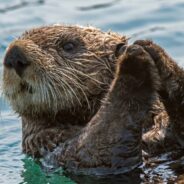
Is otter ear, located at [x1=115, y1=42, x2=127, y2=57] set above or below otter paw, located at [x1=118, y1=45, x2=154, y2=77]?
above

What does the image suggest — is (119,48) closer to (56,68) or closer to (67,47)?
(67,47)

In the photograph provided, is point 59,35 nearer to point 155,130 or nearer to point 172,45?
point 155,130

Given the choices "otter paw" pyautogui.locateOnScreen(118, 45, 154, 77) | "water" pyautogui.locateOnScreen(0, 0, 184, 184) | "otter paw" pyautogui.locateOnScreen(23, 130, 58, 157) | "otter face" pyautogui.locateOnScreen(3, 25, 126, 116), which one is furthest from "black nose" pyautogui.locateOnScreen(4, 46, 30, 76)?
"water" pyautogui.locateOnScreen(0, 0, 184, 184)

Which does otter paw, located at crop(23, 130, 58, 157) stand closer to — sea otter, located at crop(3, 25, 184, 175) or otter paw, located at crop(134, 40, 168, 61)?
sea otter, located at crop(3, 25, 184, 175)

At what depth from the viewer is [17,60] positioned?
629cm

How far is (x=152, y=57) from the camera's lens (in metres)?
6.10

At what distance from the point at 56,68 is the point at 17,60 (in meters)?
0.38

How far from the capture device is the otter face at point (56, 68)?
6.35m

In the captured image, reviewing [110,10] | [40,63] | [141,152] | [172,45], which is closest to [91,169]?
[141,152]

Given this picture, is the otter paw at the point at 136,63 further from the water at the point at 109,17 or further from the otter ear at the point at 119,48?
the water at the point at 109,17

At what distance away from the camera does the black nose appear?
6293 millimetres

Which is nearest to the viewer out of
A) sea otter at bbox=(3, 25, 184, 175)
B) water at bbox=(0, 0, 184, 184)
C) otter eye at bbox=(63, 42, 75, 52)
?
sea otter at bbox=(3, 25, 184, 175)

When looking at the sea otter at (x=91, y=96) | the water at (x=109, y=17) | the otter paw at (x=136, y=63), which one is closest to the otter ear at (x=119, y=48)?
the sea otter at (x=91, y=96)

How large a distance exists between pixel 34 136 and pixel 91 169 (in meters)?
0.70
